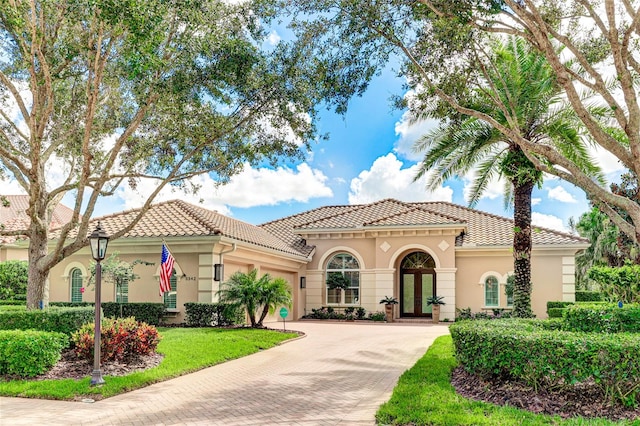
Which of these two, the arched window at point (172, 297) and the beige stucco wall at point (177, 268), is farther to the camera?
the arched window at point (172, 297)

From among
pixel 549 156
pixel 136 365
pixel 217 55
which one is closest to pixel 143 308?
pixel 136 365

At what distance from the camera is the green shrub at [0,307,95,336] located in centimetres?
1224

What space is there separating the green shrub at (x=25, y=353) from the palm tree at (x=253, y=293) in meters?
7.96

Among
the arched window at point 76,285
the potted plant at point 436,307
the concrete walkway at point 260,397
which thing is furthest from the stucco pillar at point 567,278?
the arched window at point 76,285

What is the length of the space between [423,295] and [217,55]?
18164 mm

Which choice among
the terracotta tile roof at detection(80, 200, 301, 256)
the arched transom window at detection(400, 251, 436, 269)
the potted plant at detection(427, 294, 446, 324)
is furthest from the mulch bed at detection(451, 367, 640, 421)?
the arched transom window at detection(400, 251, 436, 269)

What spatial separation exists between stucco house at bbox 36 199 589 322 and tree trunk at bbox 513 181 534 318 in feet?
31.2

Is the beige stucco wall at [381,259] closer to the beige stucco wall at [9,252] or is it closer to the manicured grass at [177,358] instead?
the manicured grass at [177,358]

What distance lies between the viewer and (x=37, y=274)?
14.6 metres

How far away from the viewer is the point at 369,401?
30.0 feet

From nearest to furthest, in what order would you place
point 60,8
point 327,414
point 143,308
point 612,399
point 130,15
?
point 612,399, point 327,414, point 130,15, point 60,8, point 143,308

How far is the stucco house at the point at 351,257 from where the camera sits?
66.6 ft

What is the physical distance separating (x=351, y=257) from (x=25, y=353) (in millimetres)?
18661

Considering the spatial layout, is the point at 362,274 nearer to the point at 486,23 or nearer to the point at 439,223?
the point at 439,223
